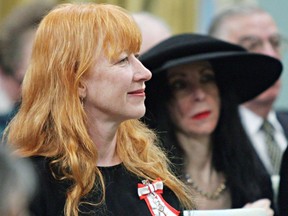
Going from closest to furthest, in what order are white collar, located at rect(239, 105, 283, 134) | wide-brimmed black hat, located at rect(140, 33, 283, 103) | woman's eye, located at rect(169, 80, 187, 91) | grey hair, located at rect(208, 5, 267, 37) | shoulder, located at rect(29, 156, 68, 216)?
shoulder, located at rect(29, 156, 68, 216) → wide-brimmed black hat, located at rect(140, 33, 283, 103) → woman's eye, located at rect(169, 80, 187, 91) → white collar, located at rect(239, 105, 283, 134) → grey hair, located at rect(208, 5, 267, 37)

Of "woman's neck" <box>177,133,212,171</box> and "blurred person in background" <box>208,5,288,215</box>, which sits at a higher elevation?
"woman's neck" <box>177,133,212,171</box>

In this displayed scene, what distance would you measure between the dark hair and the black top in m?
0.95

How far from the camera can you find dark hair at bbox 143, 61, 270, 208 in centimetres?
348

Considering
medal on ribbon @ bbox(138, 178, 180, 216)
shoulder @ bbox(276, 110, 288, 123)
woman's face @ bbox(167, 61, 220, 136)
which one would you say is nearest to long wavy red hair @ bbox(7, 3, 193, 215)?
medal on ribbon @ bbox(138, 178, 180, 216)

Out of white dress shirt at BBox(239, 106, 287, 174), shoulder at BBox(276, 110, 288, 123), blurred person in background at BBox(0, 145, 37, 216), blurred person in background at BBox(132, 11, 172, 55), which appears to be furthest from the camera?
shoulder at BBox(276, 110, 288, 123)

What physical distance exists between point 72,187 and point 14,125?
0.27m

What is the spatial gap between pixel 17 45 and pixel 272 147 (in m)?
1.46

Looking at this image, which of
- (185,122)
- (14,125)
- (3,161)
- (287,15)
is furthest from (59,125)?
(287,15)

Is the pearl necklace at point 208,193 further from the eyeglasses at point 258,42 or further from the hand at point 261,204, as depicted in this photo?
the eyeglasses at point 258,42

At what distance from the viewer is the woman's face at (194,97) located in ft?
11.6

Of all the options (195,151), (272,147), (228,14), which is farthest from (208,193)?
(228,14)

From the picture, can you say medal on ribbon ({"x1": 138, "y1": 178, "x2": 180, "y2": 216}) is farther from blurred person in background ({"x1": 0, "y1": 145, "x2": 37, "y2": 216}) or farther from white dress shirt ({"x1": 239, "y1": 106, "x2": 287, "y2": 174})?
white dress shirt ({"x1": 239, "y1": 106, "x2": 287, "y2": 174})

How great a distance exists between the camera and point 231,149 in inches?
142

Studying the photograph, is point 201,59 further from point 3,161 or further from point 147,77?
point 3,161
